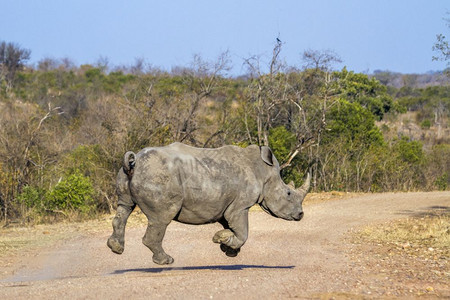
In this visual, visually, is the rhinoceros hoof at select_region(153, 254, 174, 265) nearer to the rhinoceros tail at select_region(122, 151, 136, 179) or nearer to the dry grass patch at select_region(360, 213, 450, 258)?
the rhinoceros tail at select_region(122, 151, 136, 179)

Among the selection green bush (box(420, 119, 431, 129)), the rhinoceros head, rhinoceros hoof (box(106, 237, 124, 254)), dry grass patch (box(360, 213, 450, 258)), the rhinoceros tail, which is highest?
green bush (box(420, 119, 431, 129))

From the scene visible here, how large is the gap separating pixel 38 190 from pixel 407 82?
3664 inches

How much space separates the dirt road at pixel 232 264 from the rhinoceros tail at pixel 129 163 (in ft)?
4.66

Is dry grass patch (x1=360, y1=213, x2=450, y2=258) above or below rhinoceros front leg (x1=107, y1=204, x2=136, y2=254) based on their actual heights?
below

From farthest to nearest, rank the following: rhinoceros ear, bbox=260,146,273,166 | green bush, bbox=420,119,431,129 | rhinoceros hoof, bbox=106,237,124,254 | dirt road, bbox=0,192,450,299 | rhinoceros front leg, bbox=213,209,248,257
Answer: green bush, bbox=420,119,431,129 → rhinoceros ear, bbox=260,146,273,166 → rhinoceros front leg, bbox=213,209,248,257 → rhinoceros hoof, bbox=106,237,124,254 → dirt road, bbox=0,192,450,299

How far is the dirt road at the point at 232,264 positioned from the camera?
27.7 ft

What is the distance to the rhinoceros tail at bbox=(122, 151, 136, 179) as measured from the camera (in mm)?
9203

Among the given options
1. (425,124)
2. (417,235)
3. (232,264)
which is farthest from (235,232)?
(425,124)

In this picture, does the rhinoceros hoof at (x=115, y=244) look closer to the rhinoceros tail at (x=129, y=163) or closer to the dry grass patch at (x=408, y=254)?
the rhinoceros tail at (x=129, y=163)

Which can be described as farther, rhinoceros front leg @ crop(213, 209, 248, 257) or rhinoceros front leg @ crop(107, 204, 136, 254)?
rhinoceros front leg @ crop(213, 209, 248, 257)

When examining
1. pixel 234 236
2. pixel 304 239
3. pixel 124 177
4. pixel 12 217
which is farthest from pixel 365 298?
pixel 12 217

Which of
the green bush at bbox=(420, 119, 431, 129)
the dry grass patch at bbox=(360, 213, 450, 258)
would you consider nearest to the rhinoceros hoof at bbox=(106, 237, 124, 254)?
the dry grass patch at bbox=(360, 213, 450, 258)

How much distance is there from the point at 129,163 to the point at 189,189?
89cm

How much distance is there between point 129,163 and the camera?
9266 millimetres
